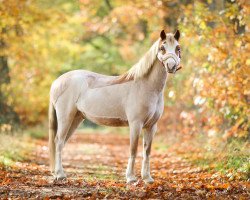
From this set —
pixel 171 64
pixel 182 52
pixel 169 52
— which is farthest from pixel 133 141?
pixel 182 52

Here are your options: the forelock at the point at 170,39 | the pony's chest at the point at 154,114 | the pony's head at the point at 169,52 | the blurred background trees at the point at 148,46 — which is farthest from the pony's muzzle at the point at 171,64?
the blurred background trees at the point at 148,46

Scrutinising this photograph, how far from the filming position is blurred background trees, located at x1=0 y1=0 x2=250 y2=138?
36.1 feet

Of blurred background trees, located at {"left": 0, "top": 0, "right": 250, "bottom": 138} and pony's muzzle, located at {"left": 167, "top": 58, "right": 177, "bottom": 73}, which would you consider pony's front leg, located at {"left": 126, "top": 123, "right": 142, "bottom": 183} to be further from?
blurred background trees, located at {"left": 0, "top": 0, "right": 250, "bottom": 138}

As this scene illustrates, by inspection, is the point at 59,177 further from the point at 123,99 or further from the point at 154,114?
the point at 154,114

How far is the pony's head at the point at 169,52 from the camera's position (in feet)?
25.1

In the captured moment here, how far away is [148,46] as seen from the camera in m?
21.0

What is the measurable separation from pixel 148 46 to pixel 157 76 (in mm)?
12989

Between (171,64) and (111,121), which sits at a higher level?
(171,64)

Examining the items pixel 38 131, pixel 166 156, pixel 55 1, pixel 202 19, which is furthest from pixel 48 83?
pixel 202 19

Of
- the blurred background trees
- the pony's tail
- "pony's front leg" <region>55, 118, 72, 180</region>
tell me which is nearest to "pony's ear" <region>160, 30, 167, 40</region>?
"pony's front leg" <region>55, 118, 72, 180</region>

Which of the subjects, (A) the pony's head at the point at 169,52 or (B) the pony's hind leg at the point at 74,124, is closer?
(A) the pony's head at the point at 169,52

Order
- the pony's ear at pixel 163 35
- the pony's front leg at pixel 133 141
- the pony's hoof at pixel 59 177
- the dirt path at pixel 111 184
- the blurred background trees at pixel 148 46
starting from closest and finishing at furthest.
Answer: the dirt path at pixel 111 184 < the pony's ear at pixel 163 35 < the pony's front leg at pixel 133 141 < the pony's hoof at pixel 59 177 < the blurred background trees at pixel 148 46

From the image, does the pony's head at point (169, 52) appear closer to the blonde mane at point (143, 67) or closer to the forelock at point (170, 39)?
the forelock at point (170, 39)

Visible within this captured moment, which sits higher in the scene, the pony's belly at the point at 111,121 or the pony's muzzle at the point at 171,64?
the pony's muzzle at the point at 171,64
